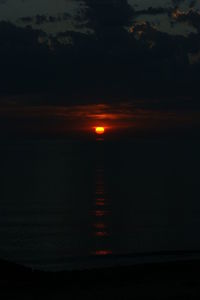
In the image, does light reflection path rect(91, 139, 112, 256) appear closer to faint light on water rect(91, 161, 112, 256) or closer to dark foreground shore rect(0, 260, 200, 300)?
faint light on water rect(91, 161, 112, 256)

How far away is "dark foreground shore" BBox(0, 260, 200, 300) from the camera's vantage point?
18.1 meters

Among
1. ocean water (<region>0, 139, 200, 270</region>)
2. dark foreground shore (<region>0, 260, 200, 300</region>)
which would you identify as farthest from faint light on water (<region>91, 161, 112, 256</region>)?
dark foreground shore (<region>0, 260, 200, 300</region>)

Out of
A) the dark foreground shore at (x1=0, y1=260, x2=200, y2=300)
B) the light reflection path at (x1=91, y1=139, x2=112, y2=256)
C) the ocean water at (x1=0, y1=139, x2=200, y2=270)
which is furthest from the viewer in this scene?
the light reflection path at (x1=91, y1=139, x2=112, y2=256)

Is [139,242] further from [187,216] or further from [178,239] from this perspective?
[187,216]

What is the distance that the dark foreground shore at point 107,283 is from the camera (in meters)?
18.1

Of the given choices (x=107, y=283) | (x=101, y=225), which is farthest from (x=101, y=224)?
(x=107, y=283)

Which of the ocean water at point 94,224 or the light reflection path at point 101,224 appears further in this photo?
the light reflection path at point 101,224

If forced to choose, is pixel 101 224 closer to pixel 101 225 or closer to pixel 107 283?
pixel 101 225

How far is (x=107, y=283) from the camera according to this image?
2050 cm

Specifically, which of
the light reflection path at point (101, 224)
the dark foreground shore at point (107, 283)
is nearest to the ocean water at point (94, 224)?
the light reflection path at point (101, 224)

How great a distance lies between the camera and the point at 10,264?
76.4 feet

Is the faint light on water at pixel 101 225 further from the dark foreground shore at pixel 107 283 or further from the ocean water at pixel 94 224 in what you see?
the dark foreground shore at pixel 107 283

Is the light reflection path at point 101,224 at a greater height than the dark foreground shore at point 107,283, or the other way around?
the dark foreground shore at point 107,283

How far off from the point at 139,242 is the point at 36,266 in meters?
14.5
